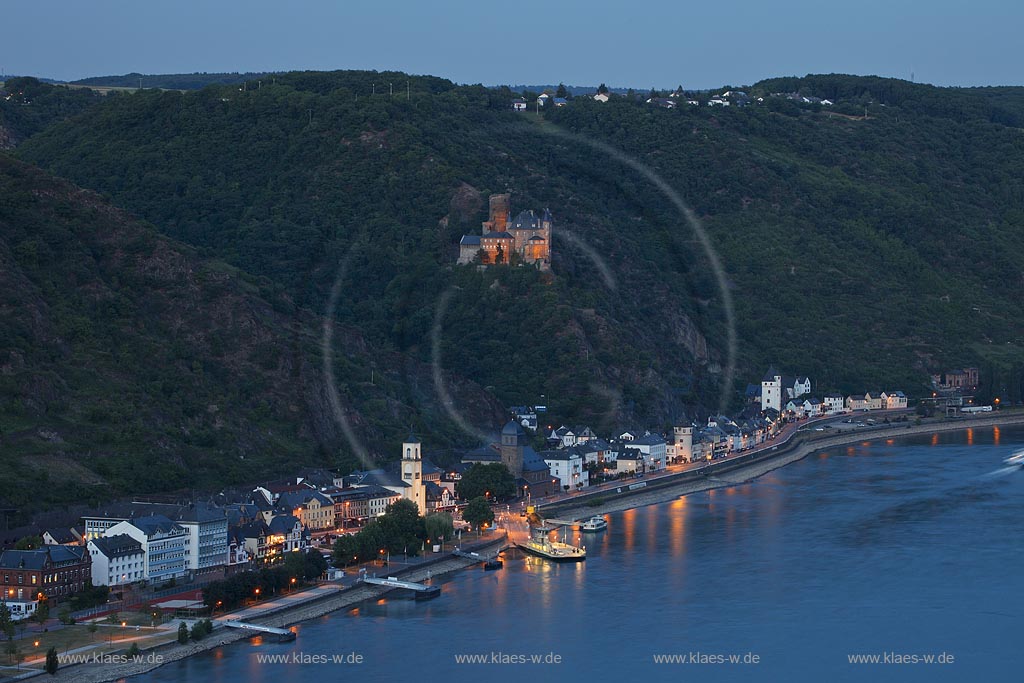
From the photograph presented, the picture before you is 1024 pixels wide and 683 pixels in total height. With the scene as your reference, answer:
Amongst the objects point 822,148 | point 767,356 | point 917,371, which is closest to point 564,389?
point 767,356

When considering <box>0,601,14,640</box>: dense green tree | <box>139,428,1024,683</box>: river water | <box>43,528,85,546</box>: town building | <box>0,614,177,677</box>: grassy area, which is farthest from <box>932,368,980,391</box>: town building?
<box>0,601,14,640</box>: dense green tree

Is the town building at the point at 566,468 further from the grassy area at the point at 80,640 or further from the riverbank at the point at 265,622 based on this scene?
the grassy area at the point at 80,640

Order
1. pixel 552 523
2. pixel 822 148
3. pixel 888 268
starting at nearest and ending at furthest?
1. pixel 552 523
2. pixel 888 268
3. pixel 822 148

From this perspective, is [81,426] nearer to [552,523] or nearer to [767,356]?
[552,523]

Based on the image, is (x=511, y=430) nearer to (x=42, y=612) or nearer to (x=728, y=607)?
(x=728, y=607)

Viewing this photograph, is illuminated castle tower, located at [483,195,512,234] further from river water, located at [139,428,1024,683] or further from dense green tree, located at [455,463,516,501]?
dense green tree, located at [455,463,516,501]

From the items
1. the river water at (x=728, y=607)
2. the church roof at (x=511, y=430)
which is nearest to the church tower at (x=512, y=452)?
the church roof at (x=511, y=430)
